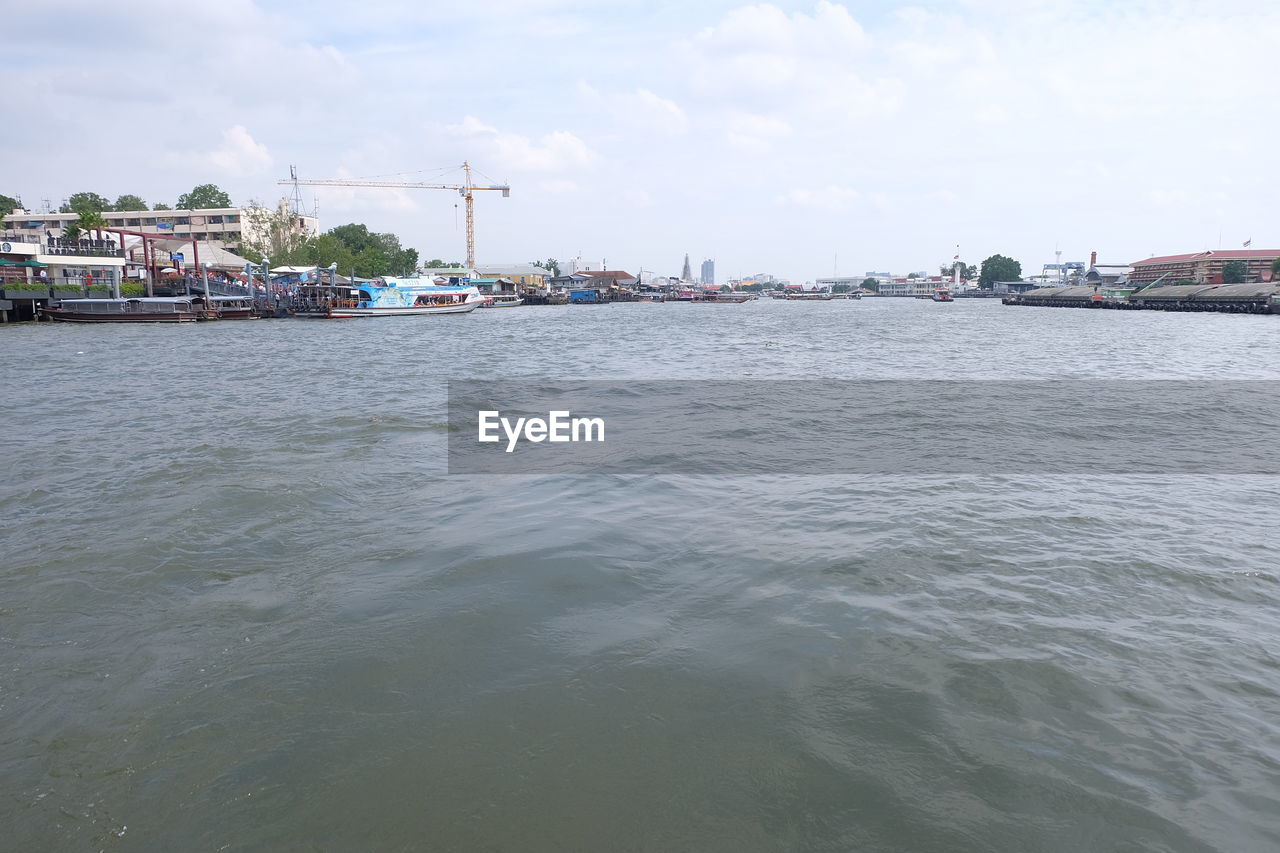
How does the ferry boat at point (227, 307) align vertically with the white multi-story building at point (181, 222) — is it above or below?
below

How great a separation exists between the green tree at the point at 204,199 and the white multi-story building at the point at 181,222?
32.4ft

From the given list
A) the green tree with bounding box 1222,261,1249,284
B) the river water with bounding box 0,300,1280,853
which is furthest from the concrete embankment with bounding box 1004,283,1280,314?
the river water with bounding box 0,300,1280,853

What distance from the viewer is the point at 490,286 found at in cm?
10075

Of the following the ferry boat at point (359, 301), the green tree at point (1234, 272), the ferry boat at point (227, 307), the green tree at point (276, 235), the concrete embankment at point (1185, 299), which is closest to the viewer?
the ferry boat at point (227, 307)

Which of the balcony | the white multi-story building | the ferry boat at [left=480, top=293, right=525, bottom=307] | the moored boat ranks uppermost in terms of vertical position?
the white multi-story building

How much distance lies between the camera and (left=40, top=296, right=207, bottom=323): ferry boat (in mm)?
40188

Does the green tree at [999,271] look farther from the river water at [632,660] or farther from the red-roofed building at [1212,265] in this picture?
the river water at [632,660]

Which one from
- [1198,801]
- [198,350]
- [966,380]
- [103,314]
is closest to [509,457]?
[1198,801]

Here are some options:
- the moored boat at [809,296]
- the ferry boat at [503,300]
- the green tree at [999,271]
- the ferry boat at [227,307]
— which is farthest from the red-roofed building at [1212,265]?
the ferry boat at [227,307]

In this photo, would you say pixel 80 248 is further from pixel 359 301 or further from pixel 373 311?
pixel 373 311

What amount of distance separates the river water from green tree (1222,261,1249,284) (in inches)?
4604

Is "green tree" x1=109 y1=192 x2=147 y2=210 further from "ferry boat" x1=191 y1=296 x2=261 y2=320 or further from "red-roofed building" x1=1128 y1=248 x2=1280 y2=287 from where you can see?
"red-roofed building" x1=1128 y1=248 x2=1280 y2=287

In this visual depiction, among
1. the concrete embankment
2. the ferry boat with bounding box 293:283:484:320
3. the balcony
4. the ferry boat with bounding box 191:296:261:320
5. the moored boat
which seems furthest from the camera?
the moored boat

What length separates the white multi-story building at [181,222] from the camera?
3438 inches
